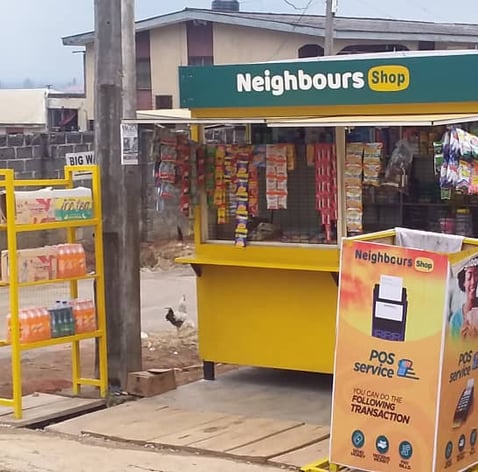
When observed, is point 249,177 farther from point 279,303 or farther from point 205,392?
point 205,392

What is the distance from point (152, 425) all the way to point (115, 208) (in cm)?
185

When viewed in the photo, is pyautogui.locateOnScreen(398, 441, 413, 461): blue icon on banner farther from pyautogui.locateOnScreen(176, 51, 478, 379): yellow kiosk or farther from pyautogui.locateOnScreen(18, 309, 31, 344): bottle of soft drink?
pyautogui.locateOnScreen(18, 309, 31, 344): bottle of soft drink

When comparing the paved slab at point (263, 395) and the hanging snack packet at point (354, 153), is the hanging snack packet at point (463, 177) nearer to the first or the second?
the hanging snack packet at point (354, 153)

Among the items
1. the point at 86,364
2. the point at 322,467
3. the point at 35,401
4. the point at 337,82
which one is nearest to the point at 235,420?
the point at 322,467

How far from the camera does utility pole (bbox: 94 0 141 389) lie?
8516 millimetres

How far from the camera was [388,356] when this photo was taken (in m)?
5.92

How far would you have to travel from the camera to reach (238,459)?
22.3ft

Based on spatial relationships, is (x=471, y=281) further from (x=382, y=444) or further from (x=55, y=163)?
(x=55, y=163)

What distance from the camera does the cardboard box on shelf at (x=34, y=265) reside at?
25.9 feet

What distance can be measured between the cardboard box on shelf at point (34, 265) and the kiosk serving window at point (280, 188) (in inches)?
59.4

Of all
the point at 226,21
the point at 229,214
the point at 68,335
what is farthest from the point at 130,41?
the point at 226,21

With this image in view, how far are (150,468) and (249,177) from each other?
2863 millimetres

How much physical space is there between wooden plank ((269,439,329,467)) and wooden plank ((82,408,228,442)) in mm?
989

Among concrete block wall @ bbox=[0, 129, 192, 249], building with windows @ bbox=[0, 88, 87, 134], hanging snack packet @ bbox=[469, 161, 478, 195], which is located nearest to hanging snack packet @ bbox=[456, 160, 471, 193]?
hanging snack packet @ bbox=[469, 161, 478, 195]
